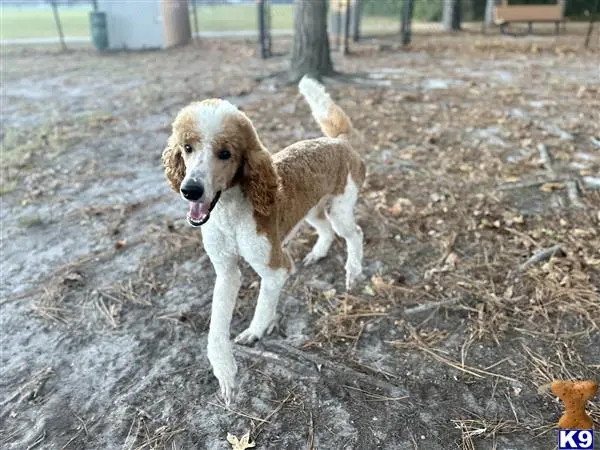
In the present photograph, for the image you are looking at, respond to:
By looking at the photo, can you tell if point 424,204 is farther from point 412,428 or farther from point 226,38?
point 226,38

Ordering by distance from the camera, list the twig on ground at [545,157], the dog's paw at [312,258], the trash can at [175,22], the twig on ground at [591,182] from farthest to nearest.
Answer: the trash can at [175,22], the twig on ground at [545,157], the twig on ground at [591,182], the dog's paw at [312,258]

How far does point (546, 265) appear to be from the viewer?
147 inches

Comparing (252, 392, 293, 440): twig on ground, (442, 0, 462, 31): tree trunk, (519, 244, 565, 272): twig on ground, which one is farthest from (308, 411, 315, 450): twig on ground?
(442, 0, 462, 31): tree trunk

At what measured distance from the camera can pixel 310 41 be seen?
8570 mm

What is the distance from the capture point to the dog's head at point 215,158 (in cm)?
218

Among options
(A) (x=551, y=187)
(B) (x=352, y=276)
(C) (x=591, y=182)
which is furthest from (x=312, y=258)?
(C) (x=591, y=182)

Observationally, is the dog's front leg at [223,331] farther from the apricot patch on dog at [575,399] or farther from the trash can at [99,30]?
the trash can at [99,30]

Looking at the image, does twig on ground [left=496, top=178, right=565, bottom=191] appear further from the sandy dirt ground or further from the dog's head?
the dog's head

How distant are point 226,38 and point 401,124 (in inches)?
439

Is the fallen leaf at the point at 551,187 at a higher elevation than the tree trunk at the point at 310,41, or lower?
lower

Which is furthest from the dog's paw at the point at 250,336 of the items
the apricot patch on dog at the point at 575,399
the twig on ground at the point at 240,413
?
the apricot patch on dog at the point at 575,399

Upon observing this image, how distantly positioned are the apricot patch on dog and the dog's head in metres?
1.62

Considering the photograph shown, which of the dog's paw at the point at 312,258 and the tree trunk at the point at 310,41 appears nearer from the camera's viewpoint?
the dog's paw at the point at 312,258

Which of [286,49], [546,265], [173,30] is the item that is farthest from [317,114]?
[173,30]
